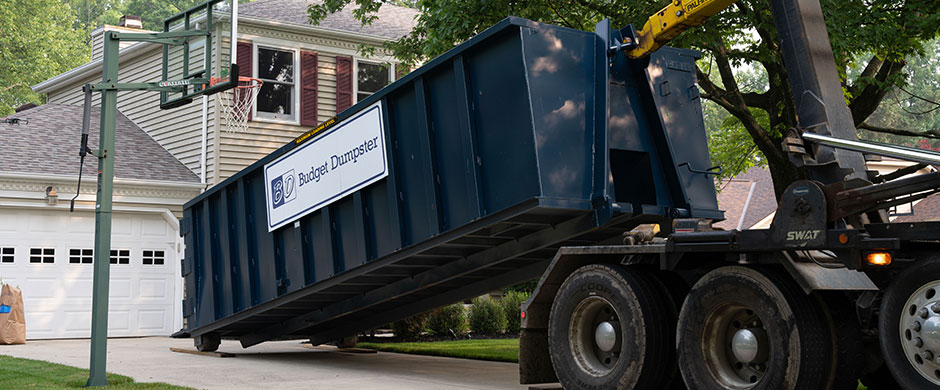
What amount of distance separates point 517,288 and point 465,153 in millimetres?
12394

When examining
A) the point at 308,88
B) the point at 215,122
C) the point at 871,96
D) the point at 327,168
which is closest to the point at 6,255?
the point at 215,122

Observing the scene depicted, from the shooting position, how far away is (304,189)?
11133mm

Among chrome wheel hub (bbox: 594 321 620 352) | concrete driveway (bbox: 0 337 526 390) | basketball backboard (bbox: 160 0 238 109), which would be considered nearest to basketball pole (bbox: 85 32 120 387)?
basketball backboard (bbox: 160 0 238 109)

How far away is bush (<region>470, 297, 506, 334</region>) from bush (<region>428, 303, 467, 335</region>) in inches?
18.2

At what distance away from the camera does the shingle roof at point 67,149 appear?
1916 cm

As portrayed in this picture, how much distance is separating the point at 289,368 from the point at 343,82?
11.0 meters

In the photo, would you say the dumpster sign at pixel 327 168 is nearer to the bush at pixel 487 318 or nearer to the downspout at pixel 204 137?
the bush at pixel 487 318

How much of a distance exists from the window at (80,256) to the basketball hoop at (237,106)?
3673 mm

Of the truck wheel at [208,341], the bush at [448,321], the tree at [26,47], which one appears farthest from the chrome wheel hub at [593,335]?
the tree at [26,47]

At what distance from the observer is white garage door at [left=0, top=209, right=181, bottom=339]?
18438mm

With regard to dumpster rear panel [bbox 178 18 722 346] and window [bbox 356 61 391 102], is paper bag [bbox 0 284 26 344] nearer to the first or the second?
dumpster rear panel [bbox 178 18 722 346]

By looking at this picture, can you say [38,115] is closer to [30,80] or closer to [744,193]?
[30,80]

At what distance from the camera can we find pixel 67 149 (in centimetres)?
2038

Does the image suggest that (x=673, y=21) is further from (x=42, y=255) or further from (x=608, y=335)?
(x=42, y=255)
